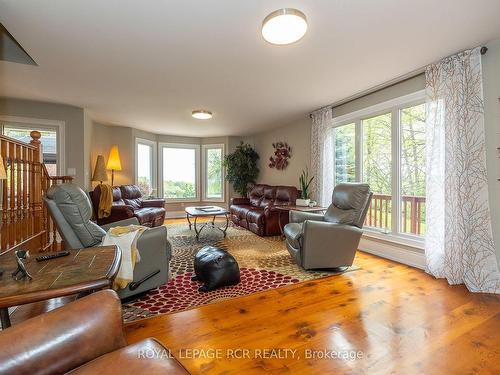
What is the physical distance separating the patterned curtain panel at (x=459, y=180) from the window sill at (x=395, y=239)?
0.29 metres

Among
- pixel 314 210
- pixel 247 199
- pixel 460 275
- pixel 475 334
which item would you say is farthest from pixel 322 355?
pixel 247 199

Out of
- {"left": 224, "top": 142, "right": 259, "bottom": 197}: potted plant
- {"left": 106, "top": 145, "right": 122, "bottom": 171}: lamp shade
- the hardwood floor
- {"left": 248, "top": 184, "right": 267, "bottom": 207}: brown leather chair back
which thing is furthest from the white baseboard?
{"left": 106, "top": 145, "right": 122, "bottom": 171}: lamp shade

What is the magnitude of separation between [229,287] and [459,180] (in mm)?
2534

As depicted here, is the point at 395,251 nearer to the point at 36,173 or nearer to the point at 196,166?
Result: the point at 36,173

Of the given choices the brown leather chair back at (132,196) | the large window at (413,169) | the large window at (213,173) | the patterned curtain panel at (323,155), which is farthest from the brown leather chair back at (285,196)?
the brown leather chair back at (132,196)

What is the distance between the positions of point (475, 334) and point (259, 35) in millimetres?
2788

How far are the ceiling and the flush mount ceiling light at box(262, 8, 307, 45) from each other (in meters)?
0.05

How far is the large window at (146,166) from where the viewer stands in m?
6.20

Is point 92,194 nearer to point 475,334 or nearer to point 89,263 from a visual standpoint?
point 89,263

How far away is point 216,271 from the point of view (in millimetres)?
2461

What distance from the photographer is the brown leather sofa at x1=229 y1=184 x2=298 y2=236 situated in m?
4.61

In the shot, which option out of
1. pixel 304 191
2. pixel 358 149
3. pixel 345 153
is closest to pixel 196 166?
pixel 304 191

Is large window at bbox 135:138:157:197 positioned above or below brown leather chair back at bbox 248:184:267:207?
above

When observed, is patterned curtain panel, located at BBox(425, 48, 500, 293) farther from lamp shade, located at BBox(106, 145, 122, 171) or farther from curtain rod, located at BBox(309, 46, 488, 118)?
lamp shade, located at BBox(106, 145, 122, 171)
